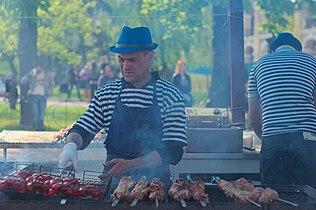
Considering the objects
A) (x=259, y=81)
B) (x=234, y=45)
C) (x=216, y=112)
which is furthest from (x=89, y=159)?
(x=259, y=81)

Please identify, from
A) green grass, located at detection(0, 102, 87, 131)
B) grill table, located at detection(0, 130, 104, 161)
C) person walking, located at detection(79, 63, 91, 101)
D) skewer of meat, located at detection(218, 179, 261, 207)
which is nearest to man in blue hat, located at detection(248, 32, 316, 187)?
skewer of meat, located at detection(218, 179, 261, 207)

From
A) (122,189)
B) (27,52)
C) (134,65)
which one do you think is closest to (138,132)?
(134,65)

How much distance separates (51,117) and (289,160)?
12493 millimetres

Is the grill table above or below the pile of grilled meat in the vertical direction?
above

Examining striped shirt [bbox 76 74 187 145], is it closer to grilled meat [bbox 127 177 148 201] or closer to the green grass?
grilled meat [bbox 127 177 148 201]

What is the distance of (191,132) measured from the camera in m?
5.25

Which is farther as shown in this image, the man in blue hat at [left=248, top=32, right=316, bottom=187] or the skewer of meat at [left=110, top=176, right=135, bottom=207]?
the man in blue hat at [left=248, top=32, right=316, bottom=187]

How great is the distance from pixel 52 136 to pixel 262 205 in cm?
417

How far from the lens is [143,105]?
4160mm

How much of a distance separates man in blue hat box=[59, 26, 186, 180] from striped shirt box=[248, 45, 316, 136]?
839 mm

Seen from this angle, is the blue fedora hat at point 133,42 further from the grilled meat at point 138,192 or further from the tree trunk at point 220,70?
the tree trunk at point 220,70

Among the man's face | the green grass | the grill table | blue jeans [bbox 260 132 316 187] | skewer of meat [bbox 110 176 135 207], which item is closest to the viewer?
skewer of meat [bbox 110 176 135 207]

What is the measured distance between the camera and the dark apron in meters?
4.13

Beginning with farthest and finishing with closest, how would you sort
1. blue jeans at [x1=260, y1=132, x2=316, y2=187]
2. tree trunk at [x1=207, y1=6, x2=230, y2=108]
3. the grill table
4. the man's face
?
tree trunk at [x1=207, y1=6, x2=230, y2=108] < the grill table < blue jeans at [x1=260, y1=132, x2=316, y2=187] < the man's face
